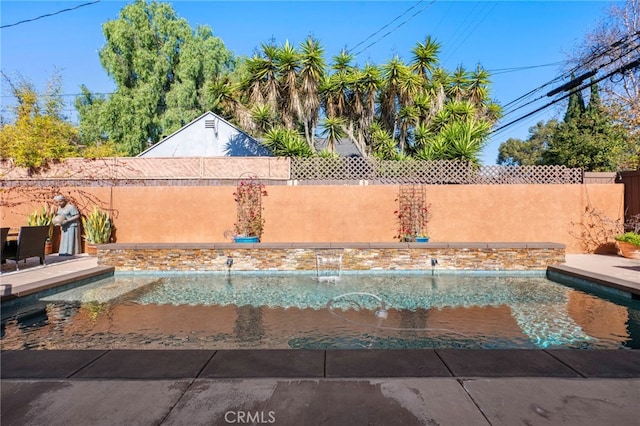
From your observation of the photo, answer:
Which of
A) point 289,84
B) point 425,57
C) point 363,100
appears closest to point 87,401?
point 289,84

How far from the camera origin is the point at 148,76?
66.1 feet

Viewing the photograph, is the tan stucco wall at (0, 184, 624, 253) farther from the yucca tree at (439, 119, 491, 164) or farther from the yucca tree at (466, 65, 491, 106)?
the yucca tree at (466, 65, 491, 106)

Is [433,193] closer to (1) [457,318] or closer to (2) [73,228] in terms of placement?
(1) [457,318]

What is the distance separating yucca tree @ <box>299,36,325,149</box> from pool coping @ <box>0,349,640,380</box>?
1057 cm

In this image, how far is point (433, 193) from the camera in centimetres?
923

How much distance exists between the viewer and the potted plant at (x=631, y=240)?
25.9 feet

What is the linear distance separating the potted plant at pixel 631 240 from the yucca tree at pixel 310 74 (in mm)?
9566

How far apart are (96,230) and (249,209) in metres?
3.96

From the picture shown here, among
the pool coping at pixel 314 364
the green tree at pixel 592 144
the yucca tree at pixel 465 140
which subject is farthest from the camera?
the green tree at pixel 592 144

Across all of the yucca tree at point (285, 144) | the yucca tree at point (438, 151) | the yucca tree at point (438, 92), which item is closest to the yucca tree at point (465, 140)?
the yucca tree at point (438, 151)

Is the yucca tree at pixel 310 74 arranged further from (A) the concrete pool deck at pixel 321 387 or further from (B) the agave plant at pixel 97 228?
(A) the concrete pool deck at pixel 321 387

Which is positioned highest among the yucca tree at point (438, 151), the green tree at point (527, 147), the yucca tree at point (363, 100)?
the green tree at point (527, 147)

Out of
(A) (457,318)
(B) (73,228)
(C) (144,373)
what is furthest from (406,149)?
(C) (144,373)

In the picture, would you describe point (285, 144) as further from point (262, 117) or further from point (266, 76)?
point (266, 76)
